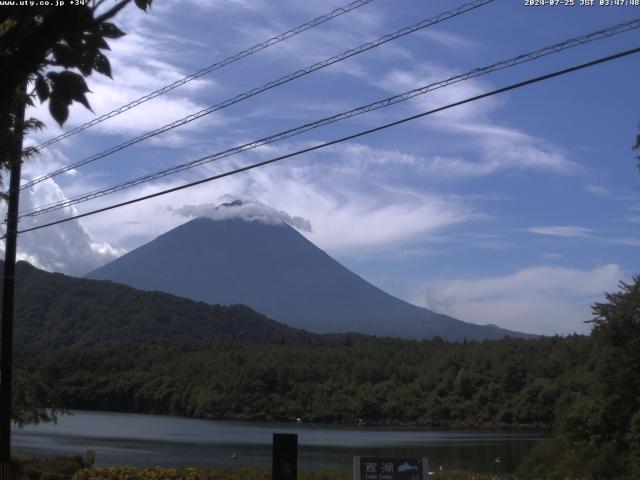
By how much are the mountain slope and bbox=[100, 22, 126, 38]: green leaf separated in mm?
142904

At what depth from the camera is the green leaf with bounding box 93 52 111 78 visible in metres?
3.84

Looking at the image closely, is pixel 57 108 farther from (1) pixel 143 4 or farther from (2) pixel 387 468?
(2) pixel 387 468

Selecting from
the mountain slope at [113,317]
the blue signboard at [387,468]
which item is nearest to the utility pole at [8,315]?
the blue signboard at [387,468]

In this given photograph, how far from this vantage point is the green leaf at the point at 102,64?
384 cm

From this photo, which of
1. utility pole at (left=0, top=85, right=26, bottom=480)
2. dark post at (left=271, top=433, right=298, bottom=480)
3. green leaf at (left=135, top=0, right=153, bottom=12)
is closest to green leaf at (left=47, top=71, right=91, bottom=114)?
green leaf at (left=135, top=0, right=153, bottom=12)

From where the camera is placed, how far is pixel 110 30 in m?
3.83

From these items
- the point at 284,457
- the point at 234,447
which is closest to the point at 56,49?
the point at 284,457

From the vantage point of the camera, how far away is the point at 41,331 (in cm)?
15038

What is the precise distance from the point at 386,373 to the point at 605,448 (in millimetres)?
68459

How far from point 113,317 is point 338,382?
80.8 metres

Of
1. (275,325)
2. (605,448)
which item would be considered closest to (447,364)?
(605,448)

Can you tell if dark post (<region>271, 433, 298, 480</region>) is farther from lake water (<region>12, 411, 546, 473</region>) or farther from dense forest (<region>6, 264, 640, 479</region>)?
dense forest (<region>6, 264, 640, 479</region>)

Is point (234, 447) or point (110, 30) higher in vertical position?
point (110, 30)

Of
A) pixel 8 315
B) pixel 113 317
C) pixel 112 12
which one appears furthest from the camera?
pixel 113 317
